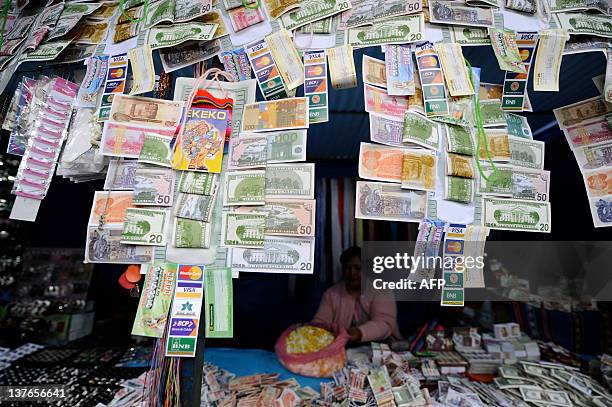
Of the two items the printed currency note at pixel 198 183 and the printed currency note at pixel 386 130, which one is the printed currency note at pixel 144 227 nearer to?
the printed currency note at pixel 198 183

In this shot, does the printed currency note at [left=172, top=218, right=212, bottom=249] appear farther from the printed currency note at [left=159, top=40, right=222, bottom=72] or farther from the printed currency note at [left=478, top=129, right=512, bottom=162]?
the printed currency note at [left=478, top=129, right=512, bottom=162]

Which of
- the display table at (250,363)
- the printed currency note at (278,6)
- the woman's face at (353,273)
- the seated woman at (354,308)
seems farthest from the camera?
the woman's face at (353,273)

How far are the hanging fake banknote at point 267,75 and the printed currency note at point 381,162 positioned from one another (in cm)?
39

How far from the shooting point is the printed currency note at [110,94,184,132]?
136cm

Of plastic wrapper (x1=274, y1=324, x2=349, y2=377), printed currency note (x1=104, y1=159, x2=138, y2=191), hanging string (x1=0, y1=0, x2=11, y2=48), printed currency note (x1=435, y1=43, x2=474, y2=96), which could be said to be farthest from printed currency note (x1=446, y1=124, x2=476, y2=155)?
hanging string (x1=0, y1=0, x2=11, y2=48)

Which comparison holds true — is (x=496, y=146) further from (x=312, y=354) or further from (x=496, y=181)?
(x=312, y=354)

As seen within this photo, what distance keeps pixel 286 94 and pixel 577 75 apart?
161 cm

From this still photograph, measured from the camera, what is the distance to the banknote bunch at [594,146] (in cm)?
137

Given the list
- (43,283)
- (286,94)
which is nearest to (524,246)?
(286,94)

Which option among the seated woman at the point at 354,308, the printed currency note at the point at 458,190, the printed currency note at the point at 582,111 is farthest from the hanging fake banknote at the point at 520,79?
the seated woman at the point at 354,308

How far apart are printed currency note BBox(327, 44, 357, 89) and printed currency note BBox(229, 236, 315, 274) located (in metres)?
0.60

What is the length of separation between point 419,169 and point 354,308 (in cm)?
194

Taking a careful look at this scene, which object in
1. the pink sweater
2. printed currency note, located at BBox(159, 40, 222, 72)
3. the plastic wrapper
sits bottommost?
the plastic wrapper

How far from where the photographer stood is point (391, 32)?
54.2 inches
